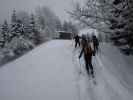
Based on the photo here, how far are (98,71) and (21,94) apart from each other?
5.20 m

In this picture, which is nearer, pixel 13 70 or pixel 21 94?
pixel 21 94

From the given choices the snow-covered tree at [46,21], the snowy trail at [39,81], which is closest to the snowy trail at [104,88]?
the snowy trail at [39,81]

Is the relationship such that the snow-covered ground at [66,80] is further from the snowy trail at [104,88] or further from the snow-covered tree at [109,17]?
the snow-covered tree at [109,17]

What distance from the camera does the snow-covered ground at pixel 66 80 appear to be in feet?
29.5

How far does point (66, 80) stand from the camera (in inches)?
415

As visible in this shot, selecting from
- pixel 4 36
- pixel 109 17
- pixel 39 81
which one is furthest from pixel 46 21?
pixel 39 81

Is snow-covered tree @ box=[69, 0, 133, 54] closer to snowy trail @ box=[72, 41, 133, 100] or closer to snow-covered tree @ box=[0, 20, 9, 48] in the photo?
snowy trail @ box=[72, 41, 133, 100]

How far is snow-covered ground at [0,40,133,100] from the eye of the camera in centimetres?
899

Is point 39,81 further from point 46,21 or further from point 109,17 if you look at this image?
point 46,21

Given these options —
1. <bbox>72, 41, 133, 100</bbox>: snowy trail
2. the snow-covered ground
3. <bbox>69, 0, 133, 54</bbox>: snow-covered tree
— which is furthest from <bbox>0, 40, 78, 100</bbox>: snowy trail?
<bbox>69, 0, 133, 54</bbox>: snow-covered tree

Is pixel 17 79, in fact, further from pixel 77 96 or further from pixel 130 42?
pixel 130 42

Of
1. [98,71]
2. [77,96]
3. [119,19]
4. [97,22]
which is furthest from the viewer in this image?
[97,22]

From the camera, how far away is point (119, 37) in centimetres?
→ 1608

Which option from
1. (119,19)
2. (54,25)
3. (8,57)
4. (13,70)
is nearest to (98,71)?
(119,19)
